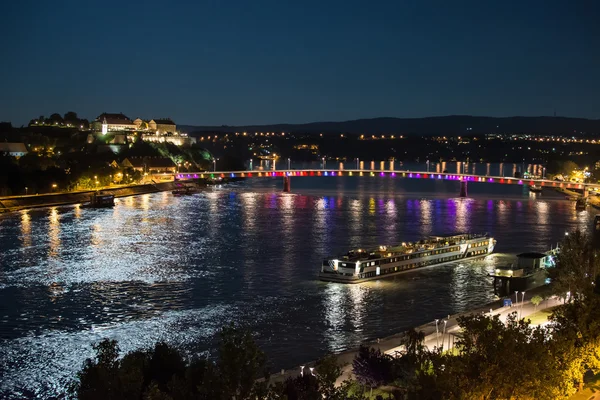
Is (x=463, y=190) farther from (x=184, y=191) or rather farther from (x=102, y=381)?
(x=102, y=381)

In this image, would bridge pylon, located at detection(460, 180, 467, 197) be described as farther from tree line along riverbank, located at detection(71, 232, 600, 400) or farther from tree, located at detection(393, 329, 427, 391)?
tree, located at detection(393, 329, 427, 391)

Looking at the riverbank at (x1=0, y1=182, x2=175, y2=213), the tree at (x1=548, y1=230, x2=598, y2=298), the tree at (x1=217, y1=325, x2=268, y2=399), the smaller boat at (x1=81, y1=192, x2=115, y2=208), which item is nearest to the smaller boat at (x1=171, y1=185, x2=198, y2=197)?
the riverbank at (x1=0, y1=182, x2=175, y2=213)

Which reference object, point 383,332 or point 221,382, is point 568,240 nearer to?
point 383,332

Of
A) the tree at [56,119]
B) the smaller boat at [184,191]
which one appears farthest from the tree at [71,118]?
the smaller boat at [184,191]

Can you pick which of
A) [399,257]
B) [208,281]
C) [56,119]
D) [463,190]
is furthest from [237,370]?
[56,119]

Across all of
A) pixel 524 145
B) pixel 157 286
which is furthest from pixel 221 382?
pixel 524 145

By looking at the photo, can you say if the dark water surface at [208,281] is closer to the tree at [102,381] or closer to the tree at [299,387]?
the tree at [299,387]
